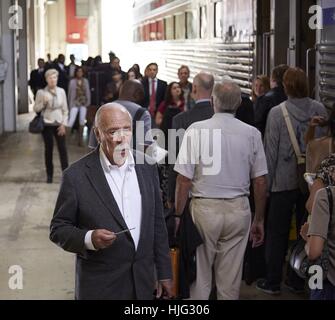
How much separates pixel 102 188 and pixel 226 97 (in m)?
1.56

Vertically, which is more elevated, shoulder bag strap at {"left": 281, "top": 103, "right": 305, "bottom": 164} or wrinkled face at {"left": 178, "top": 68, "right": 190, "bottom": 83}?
wrinkled face at {"left": 178, "top": 68, "right": 190, "bottom": 83}

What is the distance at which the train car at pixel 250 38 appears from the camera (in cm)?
735

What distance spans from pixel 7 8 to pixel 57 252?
10.6 m

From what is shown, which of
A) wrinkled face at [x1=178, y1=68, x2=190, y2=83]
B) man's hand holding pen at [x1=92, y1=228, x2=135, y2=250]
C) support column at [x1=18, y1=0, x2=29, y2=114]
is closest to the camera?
man's hand holding pen at [x1=92, y1=228, x2=135, y2=250]

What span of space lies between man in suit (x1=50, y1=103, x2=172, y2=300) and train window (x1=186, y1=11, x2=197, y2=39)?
9037 millimetres

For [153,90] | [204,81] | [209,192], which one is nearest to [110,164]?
[209,192]

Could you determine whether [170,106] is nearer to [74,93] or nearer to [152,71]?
[152,71]

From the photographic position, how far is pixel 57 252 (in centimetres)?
779

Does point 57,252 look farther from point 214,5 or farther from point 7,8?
point 7,8

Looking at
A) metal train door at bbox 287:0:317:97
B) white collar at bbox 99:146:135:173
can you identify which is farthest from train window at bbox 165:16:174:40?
white collar at bbox 99:146:135:173

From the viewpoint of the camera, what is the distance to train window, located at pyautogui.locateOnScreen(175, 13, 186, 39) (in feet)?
45.3

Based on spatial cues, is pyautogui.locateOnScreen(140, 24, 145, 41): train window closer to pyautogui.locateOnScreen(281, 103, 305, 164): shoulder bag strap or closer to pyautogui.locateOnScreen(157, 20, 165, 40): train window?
pyautogui.locateOnScreen(157, 20, 165, 40): train window

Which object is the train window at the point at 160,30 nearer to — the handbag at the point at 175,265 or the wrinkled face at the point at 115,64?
the wrinkled face at the point at 115,64
